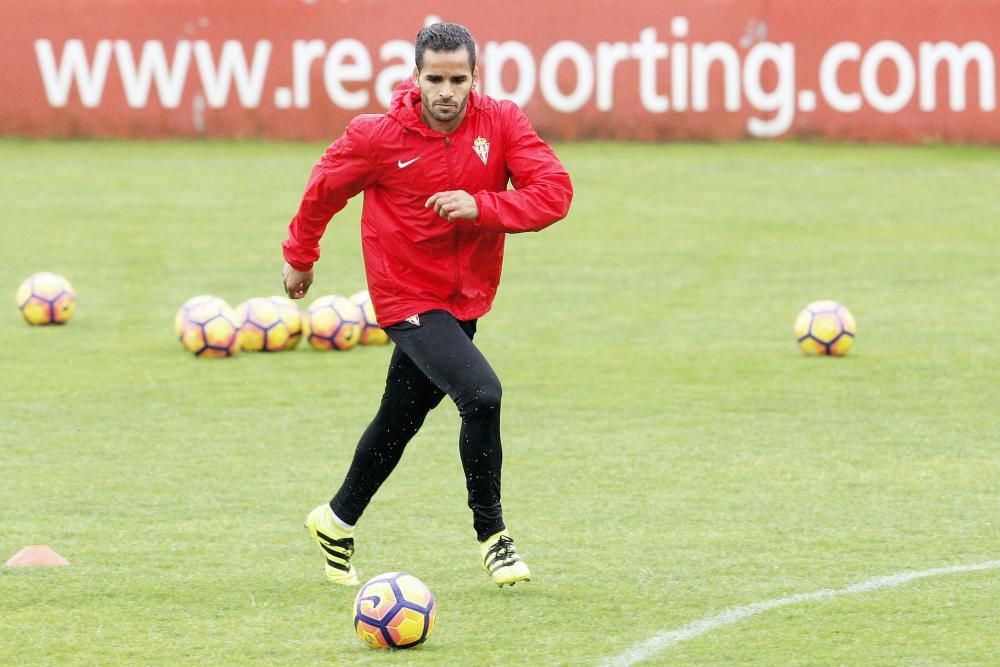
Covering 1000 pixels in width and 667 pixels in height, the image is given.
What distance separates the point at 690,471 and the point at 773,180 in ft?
48.5

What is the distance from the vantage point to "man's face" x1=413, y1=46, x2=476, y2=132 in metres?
6.82

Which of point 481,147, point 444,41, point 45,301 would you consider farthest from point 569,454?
point 45,301

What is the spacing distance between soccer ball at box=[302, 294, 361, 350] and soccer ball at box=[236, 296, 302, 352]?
0.42ft

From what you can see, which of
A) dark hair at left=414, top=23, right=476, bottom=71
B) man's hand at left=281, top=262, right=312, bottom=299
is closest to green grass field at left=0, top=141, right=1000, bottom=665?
man's hand at left=281, top=262, right=312, bottom=299

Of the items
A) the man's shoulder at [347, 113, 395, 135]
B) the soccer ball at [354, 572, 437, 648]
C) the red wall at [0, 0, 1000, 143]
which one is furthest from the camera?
the red wall at [0, 0, 1000, 143]

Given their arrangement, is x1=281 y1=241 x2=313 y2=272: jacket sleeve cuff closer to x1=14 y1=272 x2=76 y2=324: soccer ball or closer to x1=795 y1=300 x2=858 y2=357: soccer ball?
x1=795 y1=300 x2=858 y2=357: soccer ball

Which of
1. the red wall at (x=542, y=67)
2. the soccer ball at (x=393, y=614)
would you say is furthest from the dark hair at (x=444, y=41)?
the red wall at (x=542, y=67)

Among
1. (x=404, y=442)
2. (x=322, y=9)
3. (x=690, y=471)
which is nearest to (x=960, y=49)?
(x=322, y=9)

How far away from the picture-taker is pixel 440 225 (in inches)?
278

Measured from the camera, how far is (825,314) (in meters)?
13.1

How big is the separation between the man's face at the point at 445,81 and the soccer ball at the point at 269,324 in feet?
21.8

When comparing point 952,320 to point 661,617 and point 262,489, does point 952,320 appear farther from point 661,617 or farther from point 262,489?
point 661,617

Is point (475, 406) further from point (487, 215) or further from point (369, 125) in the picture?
point (369, 125)

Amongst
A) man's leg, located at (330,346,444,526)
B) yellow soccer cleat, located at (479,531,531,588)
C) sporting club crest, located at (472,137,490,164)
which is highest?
sporting club crest, located at (472,137,490,164)
